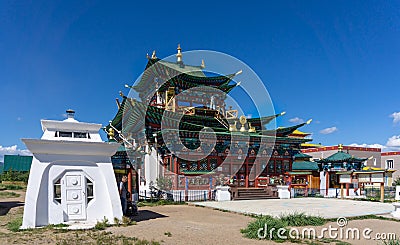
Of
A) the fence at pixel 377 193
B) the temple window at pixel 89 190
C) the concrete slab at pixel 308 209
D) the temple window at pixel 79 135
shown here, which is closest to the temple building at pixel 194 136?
the concrete slab at pixel 308 209

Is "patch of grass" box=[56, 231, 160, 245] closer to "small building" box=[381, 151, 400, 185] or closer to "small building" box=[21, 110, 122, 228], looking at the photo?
"small building" box=[21, 110, 122, 228]

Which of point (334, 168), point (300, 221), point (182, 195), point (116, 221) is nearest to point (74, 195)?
point (116, 221)

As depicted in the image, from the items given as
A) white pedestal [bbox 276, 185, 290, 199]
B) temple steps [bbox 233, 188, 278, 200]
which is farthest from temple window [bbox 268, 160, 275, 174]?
temple steps [bbox 233, 188, 278, 200]

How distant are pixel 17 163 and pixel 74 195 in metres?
36.6

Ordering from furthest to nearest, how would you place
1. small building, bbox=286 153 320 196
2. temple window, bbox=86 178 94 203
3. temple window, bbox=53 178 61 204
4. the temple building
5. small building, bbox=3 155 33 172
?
small building, bbox=3 155 33 172, small building, bbox=286 153 320 196, the temple building, temple window, bbox=86 178 94 203, temple window, bbox=53 178 61 204

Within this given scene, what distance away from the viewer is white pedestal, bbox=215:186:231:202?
19203mm

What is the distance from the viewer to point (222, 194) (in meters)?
19.2

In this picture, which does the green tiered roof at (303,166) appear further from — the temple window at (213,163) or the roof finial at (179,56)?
the roof finial at (179,56)

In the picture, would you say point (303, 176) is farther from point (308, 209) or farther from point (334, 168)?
point (308, 209)

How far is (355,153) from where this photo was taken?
39.8m

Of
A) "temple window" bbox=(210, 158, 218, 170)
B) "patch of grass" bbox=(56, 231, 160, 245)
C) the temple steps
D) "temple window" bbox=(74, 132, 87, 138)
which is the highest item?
"temple window" bbox=(74, 132, 87, 138)

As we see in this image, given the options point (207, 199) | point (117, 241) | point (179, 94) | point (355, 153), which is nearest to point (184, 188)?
point (207, 199)

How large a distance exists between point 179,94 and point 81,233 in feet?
57.6

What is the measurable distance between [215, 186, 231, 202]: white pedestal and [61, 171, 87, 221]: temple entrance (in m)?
10.8
